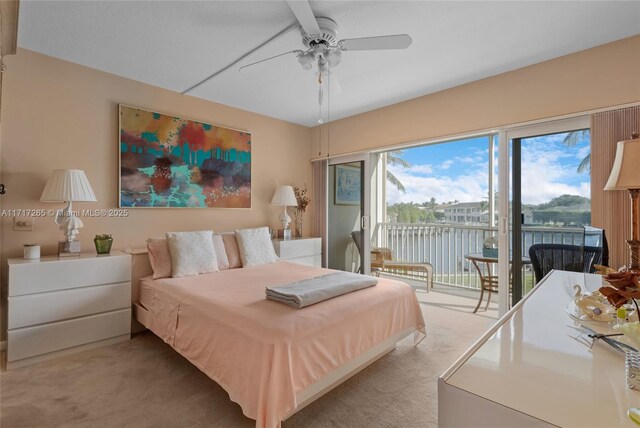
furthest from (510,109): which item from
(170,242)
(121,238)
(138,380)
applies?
(121,238)

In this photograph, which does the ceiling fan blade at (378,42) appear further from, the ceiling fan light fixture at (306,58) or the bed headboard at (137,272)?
the bed headboard at (137,272)

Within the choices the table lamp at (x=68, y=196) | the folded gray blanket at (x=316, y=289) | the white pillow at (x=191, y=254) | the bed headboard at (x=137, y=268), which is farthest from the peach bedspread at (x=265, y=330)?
the table lamp at (x=68, y=196)

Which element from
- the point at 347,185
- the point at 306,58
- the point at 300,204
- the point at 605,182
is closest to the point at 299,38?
the point at 306,58

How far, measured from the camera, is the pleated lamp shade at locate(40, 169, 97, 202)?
2.59 m

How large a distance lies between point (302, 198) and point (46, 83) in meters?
3.28

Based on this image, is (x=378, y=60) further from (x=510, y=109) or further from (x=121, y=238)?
(x=121, y=238)

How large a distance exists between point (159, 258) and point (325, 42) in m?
2.44

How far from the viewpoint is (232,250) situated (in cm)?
352

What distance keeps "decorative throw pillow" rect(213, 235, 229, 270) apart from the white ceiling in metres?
1.78

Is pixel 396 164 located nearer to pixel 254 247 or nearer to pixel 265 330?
pixel 254 247

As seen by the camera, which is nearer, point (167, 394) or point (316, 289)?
point (167, 394)

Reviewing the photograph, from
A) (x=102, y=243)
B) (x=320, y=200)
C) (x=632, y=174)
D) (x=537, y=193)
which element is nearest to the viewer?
(x=632, y=174)

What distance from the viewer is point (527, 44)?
2.59m

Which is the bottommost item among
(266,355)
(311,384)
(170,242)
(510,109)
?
(311,384)
